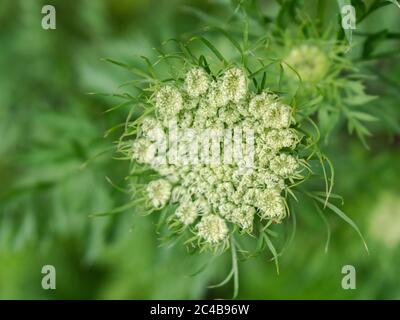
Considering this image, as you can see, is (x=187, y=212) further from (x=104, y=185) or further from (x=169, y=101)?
(x=104, y=185)

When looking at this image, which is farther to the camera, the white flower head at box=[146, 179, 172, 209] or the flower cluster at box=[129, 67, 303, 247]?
the white flower head at box=[146, 179, 172, 209]

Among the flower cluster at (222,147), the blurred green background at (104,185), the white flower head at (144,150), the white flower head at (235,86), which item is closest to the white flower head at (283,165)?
the flower cluster at (222,147)

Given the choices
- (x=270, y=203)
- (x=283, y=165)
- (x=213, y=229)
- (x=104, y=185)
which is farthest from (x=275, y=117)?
(x=104, y=185)

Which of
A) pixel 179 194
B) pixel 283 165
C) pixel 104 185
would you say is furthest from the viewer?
pixel 104 185

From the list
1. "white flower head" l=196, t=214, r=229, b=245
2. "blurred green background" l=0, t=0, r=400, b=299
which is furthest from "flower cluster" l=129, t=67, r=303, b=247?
"blurred green background" l=0, t=0, r=400, b=299

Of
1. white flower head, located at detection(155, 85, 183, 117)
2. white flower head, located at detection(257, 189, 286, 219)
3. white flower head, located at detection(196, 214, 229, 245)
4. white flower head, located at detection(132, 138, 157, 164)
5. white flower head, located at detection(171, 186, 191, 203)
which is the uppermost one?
white flower head, located at detection(155, 85, 183, 117)

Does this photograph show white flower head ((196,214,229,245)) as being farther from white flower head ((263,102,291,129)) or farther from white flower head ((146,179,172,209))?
white flower head ((263,102,291,129))
